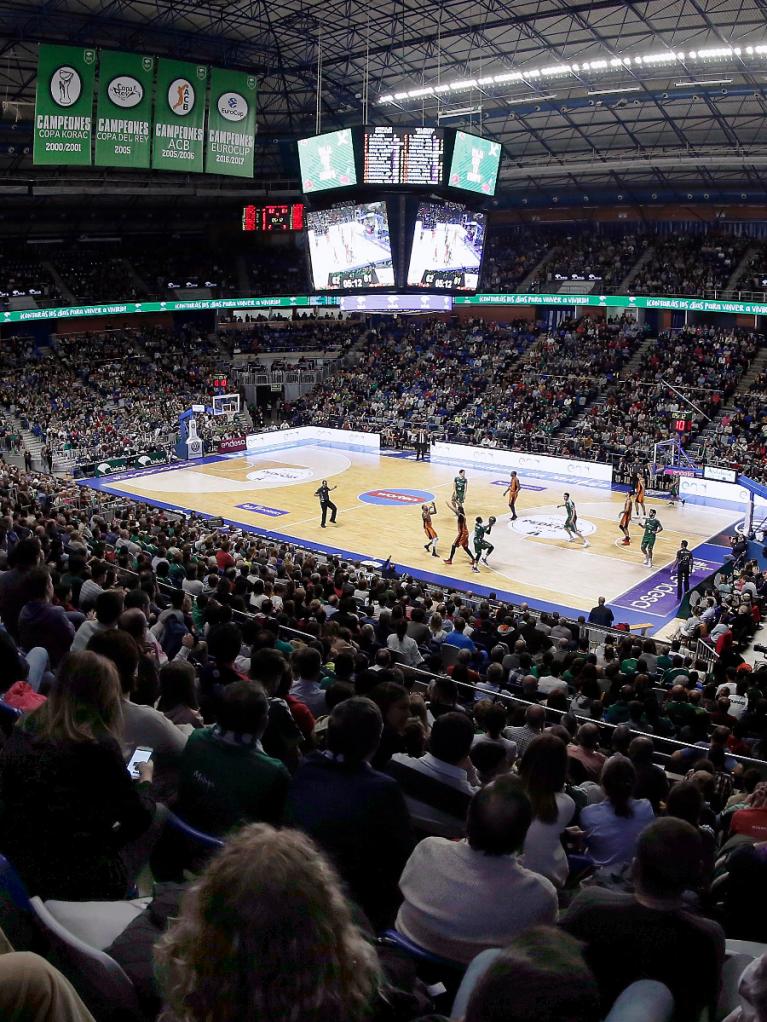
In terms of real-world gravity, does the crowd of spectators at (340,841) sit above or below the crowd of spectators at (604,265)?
below

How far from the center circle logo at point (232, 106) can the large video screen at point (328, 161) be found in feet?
7.18

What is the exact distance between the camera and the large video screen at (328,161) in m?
30.5

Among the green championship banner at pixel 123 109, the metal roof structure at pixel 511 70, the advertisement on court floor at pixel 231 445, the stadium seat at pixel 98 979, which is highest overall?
the metal roof structure at pixel 511 70

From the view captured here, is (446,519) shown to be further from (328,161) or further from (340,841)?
(340,841)

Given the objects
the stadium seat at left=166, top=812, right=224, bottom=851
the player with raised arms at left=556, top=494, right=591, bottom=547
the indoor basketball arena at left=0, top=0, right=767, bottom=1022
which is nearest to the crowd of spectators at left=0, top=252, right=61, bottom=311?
the indoor basketball arena at left=0, top=0, right=767, bottom=1022

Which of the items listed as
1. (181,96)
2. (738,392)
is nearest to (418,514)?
(181,96)

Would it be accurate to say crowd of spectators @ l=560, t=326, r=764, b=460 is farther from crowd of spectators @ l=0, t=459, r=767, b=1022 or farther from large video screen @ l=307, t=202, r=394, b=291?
crowd of spectators @ l=0, t=459, r=767, b=1022

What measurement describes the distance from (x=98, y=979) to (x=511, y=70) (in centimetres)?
3721

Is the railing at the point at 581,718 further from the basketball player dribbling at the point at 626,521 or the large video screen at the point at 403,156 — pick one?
the large video screen at the point at 403,156

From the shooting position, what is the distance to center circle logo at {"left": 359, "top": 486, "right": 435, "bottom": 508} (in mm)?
32119

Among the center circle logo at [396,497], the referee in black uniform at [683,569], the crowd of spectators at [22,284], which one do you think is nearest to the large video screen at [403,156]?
the center circle logo at [396,497]

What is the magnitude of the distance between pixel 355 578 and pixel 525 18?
23011 mm

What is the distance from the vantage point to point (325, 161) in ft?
102

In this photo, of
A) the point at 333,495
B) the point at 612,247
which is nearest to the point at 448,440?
the point at 333,495
